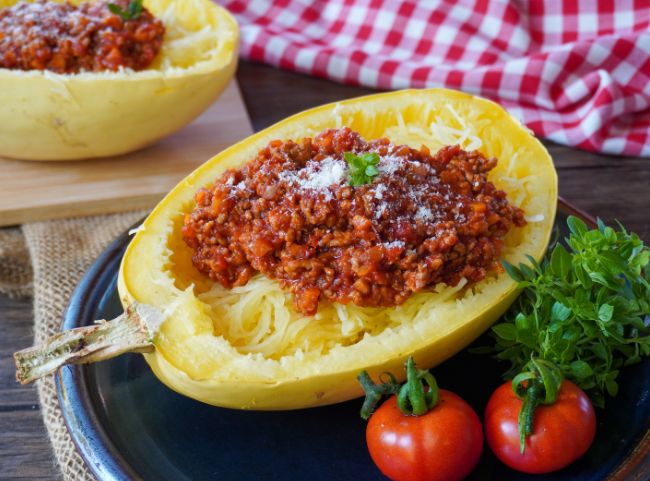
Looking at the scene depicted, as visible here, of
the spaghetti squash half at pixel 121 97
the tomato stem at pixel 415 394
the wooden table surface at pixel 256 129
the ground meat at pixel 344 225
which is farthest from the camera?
the spaghetti squash half at pixel 121 97

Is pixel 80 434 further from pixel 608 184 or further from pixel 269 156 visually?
pixel 608 184

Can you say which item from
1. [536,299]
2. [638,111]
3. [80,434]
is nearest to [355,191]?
[536,299]

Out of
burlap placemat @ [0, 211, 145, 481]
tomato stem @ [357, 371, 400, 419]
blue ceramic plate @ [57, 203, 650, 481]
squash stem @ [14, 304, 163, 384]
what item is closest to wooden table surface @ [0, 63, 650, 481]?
burlap placemat @ [0, 211, 145, 481]

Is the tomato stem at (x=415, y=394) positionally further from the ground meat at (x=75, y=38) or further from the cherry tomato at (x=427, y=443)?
the ground meat at (x=75, y=38)

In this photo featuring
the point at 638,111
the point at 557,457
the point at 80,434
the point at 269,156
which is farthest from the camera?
the point at 638,111

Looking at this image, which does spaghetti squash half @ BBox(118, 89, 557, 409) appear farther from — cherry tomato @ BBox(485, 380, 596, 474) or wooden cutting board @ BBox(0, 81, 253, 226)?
wooden cutting board @ BBox(0, 81, 253, 226)

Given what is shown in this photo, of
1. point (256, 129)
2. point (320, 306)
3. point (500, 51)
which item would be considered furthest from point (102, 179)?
point (500, 51)

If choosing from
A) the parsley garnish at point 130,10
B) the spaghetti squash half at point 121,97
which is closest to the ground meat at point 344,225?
the spaghetti squash half at point 121,97
